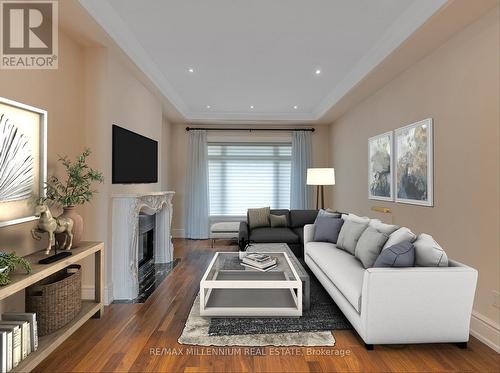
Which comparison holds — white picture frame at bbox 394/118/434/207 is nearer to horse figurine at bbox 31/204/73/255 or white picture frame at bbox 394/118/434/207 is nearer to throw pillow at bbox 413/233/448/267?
throw pillow at bbox 413/233/448/267

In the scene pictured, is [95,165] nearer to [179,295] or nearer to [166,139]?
[179,295]

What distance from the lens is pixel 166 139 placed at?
625 cm

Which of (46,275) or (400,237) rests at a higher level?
(400,237)

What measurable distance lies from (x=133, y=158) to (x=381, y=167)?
11.7 feet

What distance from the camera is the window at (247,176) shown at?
680cm

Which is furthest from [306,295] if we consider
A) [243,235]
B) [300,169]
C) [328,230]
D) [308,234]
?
[300,169]

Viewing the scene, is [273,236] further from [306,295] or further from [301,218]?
[306,295]

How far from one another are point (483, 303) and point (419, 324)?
761 mm

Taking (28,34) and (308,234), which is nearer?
(28,34)

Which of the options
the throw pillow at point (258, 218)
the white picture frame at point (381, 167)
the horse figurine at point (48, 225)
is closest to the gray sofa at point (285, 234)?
the throw pillow at point (258, 218)

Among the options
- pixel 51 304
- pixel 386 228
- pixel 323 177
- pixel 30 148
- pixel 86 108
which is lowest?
pixel 51 304

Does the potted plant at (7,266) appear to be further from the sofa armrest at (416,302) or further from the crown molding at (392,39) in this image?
the crown molding at (392,39)

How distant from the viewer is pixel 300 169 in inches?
263

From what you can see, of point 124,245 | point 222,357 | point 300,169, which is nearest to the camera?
point 222,357
